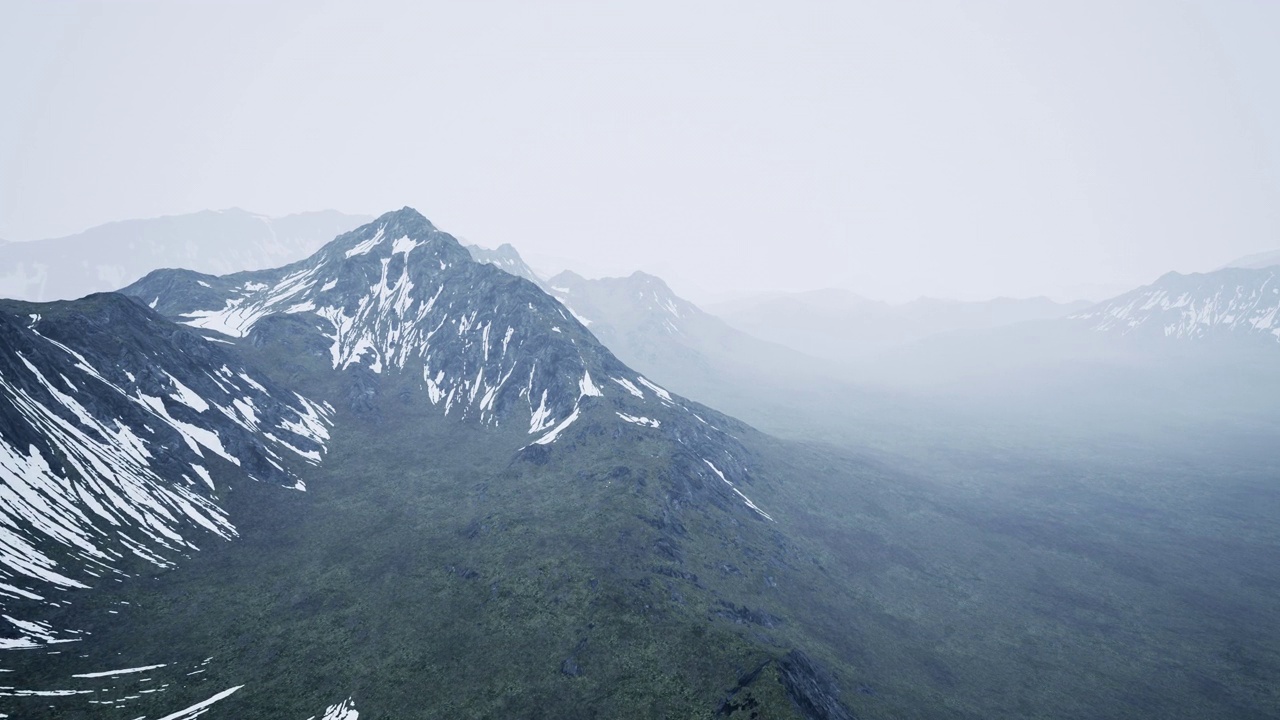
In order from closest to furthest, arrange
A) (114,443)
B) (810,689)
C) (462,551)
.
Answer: (810,689), (114,443), (462,551)

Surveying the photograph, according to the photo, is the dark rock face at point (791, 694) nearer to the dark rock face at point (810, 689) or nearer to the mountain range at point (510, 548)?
the dark rock face at point (810, 689)

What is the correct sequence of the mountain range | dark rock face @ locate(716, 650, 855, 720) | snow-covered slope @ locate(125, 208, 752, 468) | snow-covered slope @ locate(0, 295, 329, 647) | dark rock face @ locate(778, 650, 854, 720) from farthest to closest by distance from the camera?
snow-covered slope @ locate(125, 208, 752, 468) → snow-covered slope @ locate(0, 295, 329, 647) → the mountain range → dark rock face @ locate(778, 650, 854, 720) → dark rock face @ locate(716, 650, 855, 720)

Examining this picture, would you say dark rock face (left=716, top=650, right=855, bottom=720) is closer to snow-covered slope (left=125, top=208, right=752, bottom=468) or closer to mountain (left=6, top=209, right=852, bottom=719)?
mountain (left=6, top=209, right=852, bottom=719)

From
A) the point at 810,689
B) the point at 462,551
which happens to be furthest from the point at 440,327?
the point at 810,689

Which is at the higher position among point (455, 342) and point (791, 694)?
point (455, 342)

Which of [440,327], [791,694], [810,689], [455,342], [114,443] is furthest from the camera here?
[440,327]

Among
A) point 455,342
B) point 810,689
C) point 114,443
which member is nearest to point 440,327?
point 455,342

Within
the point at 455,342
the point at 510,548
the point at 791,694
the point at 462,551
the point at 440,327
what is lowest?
the point at 462,551

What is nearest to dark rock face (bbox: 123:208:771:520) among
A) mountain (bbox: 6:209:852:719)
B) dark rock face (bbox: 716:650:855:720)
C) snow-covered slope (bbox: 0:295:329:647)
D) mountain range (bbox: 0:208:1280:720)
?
mountain (bbox: 6:209:852:719)

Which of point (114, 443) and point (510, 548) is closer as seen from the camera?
point (114, 443)

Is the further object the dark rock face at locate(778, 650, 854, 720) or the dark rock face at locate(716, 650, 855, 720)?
the dark rock face at locate(778, 650, 854, 720)

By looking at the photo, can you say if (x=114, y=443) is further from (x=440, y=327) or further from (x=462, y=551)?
(x=440, y=327)
